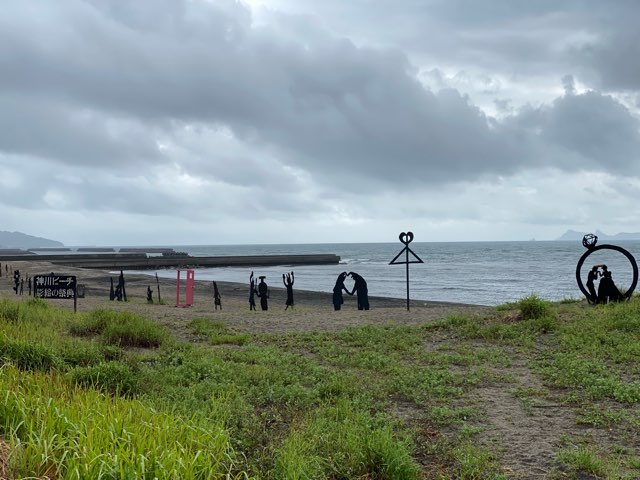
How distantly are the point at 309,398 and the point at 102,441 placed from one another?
3206mm

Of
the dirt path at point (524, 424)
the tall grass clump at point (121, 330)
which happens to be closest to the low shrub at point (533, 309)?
the dirt path at point (524, 424)

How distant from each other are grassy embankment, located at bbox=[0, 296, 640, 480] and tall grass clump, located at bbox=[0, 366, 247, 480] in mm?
17

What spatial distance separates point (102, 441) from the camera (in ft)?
13.0

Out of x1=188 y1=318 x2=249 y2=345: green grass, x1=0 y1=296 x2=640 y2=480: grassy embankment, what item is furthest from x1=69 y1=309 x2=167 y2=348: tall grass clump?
x1=188 y1=318 x2=249 y2=345: green grass

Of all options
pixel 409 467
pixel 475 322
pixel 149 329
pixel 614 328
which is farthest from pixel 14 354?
pixel 614 328

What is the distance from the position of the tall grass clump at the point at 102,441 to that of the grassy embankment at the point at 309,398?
0.02 metres

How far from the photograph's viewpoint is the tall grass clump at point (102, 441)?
3609mm

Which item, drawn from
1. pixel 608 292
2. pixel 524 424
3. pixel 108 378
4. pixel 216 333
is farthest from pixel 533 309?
pixel 108 378

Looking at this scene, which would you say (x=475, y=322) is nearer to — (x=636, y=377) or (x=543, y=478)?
(x=636, y=377)

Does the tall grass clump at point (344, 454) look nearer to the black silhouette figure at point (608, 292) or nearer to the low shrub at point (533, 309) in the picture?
the low shrub at point (533, 309)

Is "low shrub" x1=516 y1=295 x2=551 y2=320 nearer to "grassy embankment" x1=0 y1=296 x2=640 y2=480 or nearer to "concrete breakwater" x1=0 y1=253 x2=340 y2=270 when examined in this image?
"grassy embankment" x1=0 y1=296 x2=640 y2=480

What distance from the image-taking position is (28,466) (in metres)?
3.69

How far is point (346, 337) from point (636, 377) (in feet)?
17.7

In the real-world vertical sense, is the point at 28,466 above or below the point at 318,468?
above
